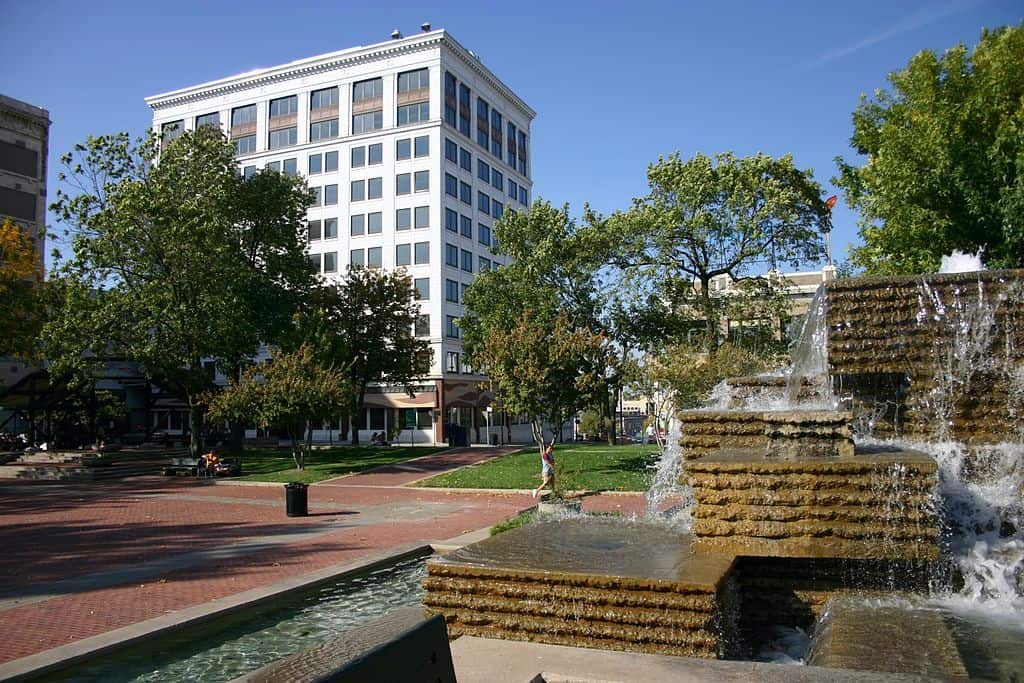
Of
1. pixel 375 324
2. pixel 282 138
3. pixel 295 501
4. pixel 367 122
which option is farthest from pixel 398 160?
pixel 295 501

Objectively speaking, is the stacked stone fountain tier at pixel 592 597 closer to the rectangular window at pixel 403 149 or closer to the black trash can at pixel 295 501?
the black trash can at pixel 295 501

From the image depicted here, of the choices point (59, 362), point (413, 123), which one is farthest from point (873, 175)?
point (413, 123)

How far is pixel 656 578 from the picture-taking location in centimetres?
564

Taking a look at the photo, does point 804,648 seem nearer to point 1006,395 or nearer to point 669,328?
point 1006,395

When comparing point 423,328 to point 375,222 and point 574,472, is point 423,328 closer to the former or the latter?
point 375,222

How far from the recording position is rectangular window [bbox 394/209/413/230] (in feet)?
195

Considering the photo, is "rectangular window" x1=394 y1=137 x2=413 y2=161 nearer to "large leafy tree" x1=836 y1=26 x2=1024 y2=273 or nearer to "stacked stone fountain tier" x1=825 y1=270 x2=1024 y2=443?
"large leafy tree" x1=836 y1=26 x2=1024 y2=273

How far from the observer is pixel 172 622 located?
786cm

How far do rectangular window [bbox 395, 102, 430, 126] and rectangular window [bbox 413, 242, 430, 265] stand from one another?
33.0 ft

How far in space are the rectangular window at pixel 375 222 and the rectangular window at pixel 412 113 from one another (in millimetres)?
7564

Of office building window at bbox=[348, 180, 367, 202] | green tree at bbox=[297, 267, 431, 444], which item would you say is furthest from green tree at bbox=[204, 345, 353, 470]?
office building window at bbox=[348, 180, 367, 202]

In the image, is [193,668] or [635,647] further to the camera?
[193,668]

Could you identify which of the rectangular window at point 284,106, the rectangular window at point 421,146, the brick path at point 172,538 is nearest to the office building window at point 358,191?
the rectangular window at point 421,146

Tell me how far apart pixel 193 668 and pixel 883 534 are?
6285 mm
